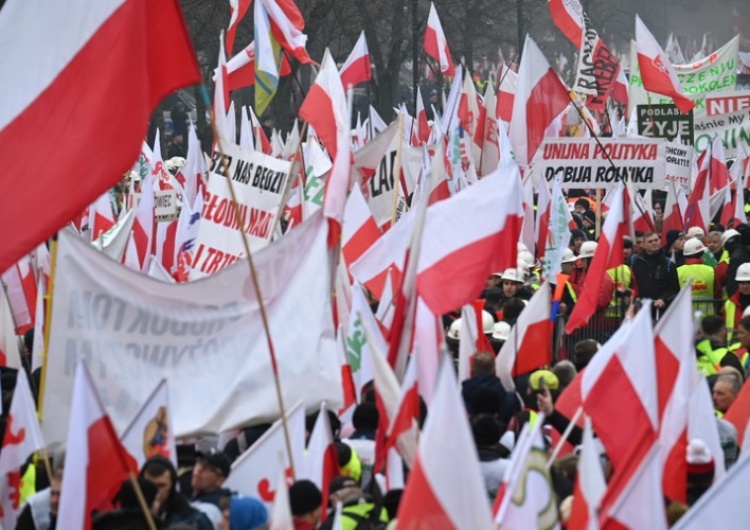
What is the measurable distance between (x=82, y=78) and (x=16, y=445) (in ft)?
5.69

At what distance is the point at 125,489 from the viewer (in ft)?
22.1

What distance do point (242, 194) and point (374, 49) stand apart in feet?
81.7

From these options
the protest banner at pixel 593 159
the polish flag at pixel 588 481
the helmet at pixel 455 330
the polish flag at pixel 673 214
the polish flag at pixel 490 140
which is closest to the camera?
the polish flag at pixel 588 481

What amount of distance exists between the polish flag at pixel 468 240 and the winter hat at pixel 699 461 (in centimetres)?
128

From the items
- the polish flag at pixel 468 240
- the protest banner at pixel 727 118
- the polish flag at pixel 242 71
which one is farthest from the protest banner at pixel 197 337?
the protest banner at pixel 727 118

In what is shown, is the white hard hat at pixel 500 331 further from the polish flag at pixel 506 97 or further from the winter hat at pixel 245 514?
the polish flag at pixel 506 97

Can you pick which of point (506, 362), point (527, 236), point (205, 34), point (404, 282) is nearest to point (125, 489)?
point (404, 282)

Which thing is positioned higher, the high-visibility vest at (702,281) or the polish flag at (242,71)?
the polish flag at (242,71)

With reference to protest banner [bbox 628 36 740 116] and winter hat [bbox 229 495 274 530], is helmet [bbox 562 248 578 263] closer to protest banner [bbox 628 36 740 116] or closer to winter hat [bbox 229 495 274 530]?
winter hat [bbox 229 495 274 530]

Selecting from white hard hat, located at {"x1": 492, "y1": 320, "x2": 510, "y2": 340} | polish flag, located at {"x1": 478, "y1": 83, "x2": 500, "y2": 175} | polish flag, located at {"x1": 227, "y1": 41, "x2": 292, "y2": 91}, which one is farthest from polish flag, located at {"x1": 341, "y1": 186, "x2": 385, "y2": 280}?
polish flag, located at {"x1": 478, "y1": 83, "x2": 500, "y2": 175}

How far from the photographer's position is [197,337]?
7.95 meters

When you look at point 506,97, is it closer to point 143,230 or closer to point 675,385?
point 143,230

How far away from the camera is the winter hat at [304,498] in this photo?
710 centimetres

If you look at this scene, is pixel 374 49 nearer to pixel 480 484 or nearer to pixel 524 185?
pixel 524 185
